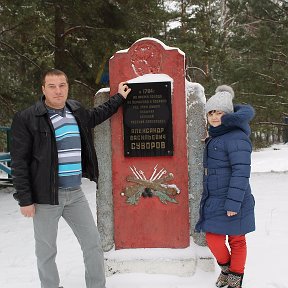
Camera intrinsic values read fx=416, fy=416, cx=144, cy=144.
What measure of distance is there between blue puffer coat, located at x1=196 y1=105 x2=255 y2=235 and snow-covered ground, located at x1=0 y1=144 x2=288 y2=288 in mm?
639

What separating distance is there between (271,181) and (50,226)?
6.52 metres

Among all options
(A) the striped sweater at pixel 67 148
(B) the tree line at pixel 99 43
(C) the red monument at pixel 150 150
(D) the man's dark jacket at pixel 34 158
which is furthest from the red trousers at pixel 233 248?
(B) the tree line at pixel 99 43

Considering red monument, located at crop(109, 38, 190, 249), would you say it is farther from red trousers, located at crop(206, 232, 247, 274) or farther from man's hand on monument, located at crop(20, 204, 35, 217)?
man's hand on monument, located at crop(20, 204, 35, 217)

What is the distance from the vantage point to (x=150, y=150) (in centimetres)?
354

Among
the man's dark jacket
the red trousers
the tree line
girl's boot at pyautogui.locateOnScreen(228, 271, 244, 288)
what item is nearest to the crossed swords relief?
the red trousers

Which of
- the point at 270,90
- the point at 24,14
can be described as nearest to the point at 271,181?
the point at 270,90

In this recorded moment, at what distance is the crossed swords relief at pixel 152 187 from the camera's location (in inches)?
140

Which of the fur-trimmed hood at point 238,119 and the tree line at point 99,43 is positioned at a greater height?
the tree line at point 99,43

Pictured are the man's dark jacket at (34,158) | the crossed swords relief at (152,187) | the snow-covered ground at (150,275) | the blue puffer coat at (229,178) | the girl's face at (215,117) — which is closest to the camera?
the man's dark jacket at (34,158)

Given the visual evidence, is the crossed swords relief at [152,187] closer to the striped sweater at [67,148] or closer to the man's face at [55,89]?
the striped sweater at [67,148]

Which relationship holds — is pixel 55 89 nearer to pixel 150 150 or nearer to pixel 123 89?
pixel 123 89

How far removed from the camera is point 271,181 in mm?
8508

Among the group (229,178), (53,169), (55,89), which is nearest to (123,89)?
(55,89)

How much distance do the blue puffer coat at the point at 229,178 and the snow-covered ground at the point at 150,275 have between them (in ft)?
2.10
